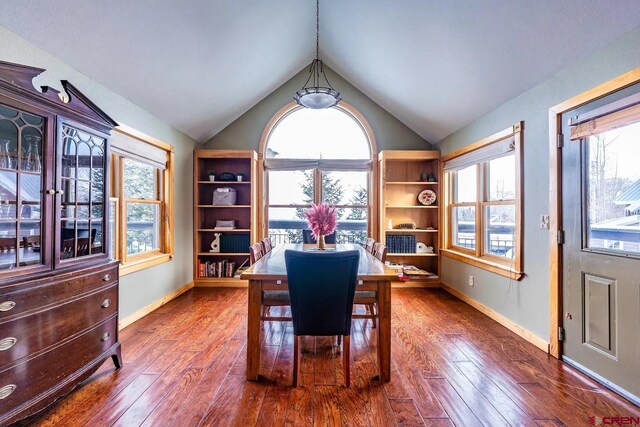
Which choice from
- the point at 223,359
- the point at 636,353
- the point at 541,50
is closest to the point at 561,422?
the point at 636,353

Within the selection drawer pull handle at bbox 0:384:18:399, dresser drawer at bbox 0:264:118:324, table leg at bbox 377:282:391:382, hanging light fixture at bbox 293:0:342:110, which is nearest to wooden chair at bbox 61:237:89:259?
dresser drawer at bbox 0:264:118:324

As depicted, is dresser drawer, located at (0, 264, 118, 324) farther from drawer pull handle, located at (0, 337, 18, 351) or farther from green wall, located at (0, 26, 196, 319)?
green wall, located at (0, 26, 196, 319)

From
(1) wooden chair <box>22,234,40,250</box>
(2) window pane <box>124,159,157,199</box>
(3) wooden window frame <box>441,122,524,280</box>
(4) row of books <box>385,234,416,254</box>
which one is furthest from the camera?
(4) row of books <box>385,234,416,254</box>

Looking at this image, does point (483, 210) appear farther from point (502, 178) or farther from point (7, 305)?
point (7, 305)

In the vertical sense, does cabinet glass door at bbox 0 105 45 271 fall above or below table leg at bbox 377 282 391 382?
above

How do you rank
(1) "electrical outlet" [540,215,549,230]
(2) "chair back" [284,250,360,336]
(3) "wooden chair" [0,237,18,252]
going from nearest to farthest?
(3) "wooden chair" [0,237,18,252] < (2) "chair back" [284,250,360,336] < (1) "electrical outlet" [540,215,549,230]

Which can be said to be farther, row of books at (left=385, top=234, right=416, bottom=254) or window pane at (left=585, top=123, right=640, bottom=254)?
row of books at (left=385, top=234, right=416, bottom=254)

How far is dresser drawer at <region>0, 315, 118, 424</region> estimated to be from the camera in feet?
4.83

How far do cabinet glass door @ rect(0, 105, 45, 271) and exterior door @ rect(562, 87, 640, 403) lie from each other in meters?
3.47

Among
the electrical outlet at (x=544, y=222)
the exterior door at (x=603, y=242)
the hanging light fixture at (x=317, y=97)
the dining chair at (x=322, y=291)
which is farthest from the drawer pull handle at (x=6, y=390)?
the electrical outlet at (x=544, y=222)

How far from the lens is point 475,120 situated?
3744 mm

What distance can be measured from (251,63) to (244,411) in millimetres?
3655

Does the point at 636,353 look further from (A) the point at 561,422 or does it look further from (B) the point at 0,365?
(B) the point at 0,365

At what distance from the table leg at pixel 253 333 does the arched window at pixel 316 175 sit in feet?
9.57
